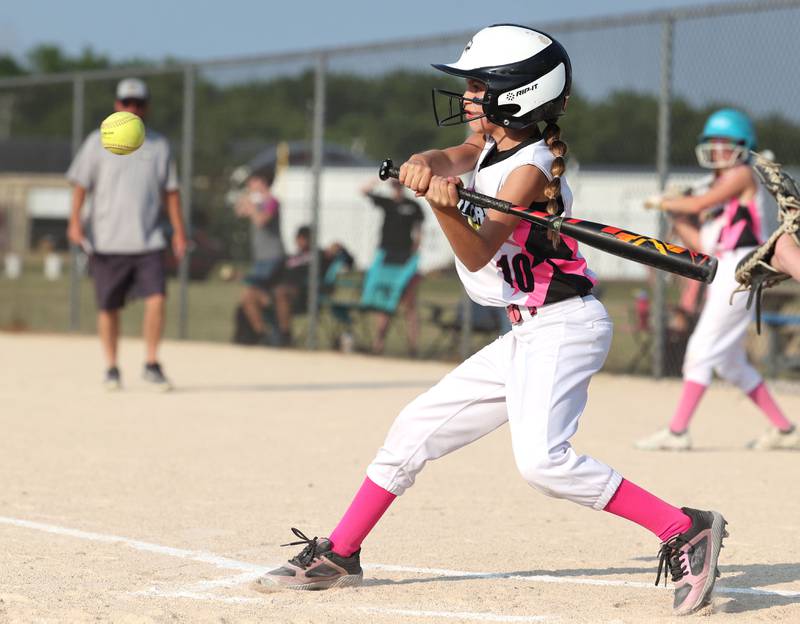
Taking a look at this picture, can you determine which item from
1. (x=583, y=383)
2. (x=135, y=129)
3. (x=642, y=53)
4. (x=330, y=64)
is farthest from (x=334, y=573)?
(x=330, y=64)

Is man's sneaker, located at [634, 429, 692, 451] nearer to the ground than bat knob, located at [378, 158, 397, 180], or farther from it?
nearer to the ground

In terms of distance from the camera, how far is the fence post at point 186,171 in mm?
15750

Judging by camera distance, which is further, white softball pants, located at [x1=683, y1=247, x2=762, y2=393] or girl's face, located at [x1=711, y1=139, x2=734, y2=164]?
girl's face, located at [x1=711, y1=139, x2=734, y2=164]

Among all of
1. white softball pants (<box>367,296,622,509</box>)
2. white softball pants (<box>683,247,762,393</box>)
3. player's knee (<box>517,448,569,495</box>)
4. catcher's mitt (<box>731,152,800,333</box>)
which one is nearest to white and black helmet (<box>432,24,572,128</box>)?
white softball pants (<box>367,296,622,509</box>)

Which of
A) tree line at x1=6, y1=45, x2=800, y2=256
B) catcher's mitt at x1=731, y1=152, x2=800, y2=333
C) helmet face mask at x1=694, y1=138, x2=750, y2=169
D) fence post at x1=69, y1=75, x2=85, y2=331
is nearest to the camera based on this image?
catcher's mitt at x1=731, y1=152, x2=800, y2=333

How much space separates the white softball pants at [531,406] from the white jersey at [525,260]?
0.06 meters

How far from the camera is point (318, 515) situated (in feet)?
19.3

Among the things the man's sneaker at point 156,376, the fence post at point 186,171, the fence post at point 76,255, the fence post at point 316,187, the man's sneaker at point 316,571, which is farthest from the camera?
the fence post at point 76,255

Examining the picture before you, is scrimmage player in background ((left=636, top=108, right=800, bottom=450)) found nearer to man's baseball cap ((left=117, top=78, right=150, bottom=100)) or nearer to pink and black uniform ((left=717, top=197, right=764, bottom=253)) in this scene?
pink and black uniform ((left=717, top=197, right=764, bottom=253))

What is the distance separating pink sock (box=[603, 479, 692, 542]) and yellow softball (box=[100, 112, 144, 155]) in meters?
2.38

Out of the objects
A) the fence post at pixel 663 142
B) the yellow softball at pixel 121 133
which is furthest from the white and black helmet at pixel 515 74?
the fence post at pixel 663 142

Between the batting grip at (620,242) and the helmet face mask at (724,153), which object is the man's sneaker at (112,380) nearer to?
the helmet face mask at (724,153)

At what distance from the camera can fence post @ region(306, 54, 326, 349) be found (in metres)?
14.5

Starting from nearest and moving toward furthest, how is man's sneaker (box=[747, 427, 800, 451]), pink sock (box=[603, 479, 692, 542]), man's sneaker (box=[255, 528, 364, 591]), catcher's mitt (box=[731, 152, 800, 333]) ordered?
pink sock (box=[603, 479, 692, 542]) → man's sneaker (box=[255, 528, 364, 591]) → catcher's mitt (box=[731, 152, 800, 333]) → man's sneaker (box=[747, 427, 800, 451])
